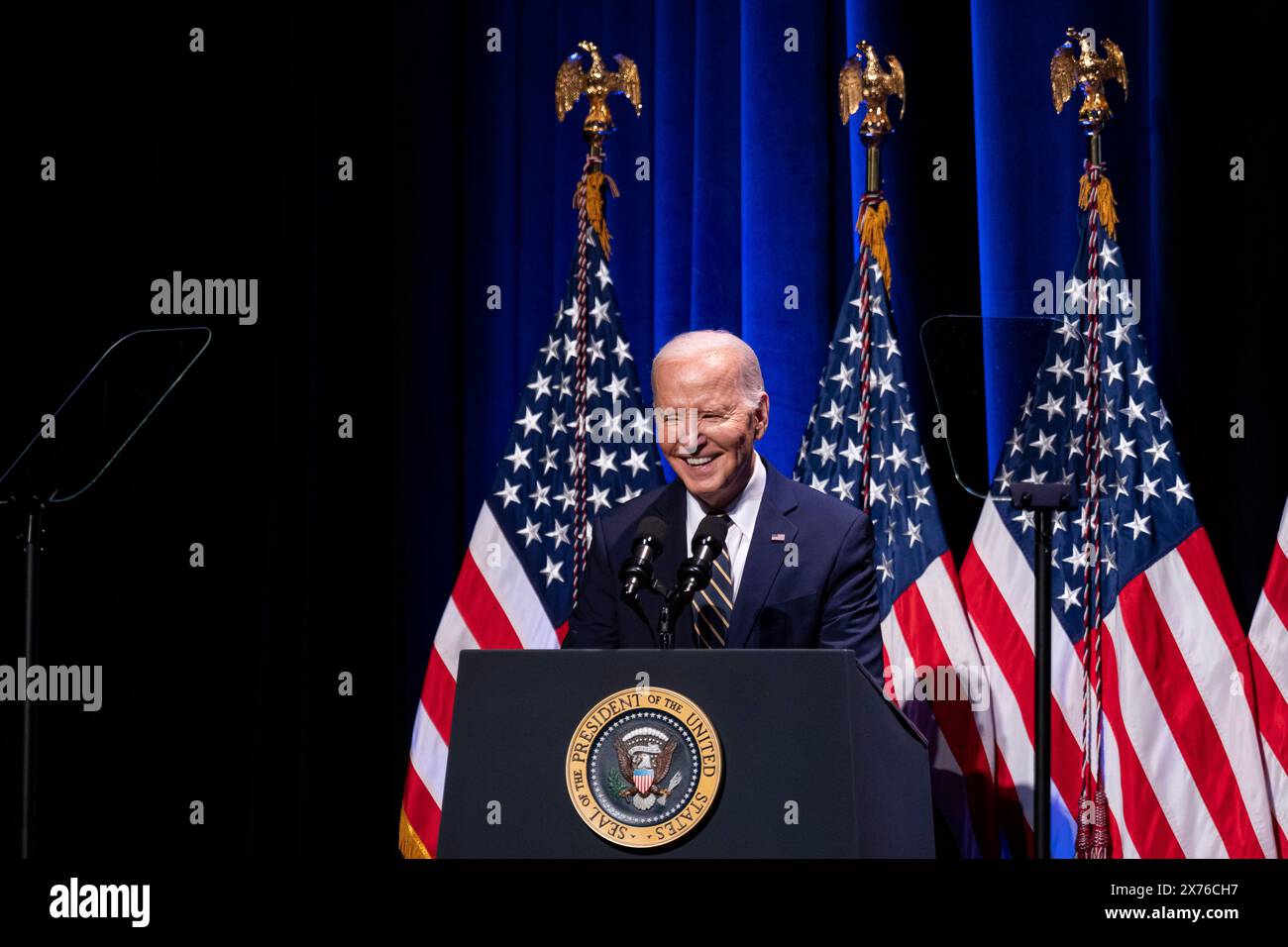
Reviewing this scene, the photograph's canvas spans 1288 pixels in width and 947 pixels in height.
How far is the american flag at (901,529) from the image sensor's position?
15.0ft

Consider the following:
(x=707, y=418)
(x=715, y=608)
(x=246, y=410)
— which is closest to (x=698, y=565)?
(x=715, y=608)

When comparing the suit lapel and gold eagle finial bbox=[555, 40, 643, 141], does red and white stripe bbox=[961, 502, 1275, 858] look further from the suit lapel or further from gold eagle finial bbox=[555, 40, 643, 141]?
gold eagle finial bbox=[555, 40, 643, 141]

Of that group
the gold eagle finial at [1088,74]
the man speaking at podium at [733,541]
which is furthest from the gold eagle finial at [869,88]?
the man speaking at podium at [733,541]

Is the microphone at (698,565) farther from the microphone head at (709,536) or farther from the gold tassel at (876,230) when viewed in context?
the gold tassel at (876,230)

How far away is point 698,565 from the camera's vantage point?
2713 mm

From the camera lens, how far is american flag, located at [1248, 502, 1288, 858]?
14.8ft

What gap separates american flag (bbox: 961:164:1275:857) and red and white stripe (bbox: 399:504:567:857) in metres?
1.44

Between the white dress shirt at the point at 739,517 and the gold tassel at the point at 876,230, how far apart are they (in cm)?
127

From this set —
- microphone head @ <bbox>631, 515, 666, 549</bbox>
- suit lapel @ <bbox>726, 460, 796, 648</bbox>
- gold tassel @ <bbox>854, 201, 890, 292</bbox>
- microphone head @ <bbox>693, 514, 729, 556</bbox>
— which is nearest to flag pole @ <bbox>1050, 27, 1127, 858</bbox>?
gold tassel @ <bbox>854, 201, 890, 292</bbox>

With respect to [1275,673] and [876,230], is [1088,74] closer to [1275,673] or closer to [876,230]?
[876,230]

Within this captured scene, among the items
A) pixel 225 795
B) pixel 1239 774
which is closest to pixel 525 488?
pixel 225 795

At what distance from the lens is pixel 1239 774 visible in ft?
14.7

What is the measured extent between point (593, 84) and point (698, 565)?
266 cm
